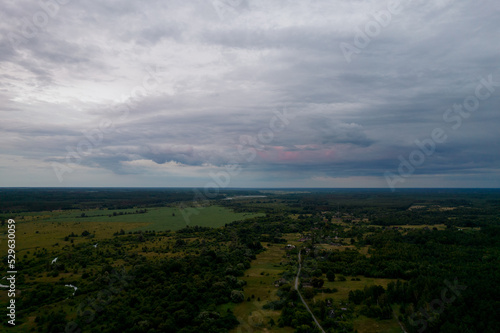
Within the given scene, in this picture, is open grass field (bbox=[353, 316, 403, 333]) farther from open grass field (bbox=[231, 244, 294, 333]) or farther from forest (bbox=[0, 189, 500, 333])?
open grass field (bbox=[231, 244, 294, 333])

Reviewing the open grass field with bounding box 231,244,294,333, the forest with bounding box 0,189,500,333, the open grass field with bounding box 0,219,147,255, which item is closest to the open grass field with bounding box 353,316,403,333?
the forest with bounding box 0,189,500,333

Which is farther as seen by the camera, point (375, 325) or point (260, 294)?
point (260, 294)

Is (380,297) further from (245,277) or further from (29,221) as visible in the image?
(29,221)

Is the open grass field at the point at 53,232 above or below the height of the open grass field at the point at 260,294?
above

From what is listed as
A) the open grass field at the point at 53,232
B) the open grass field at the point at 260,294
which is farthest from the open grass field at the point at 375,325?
the open grass field at the point at 53,232

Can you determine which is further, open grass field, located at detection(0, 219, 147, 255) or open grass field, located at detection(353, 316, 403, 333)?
open grass field, located at detection(0, 219, 147, 255)

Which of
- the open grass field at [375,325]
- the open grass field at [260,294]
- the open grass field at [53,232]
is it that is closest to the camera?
the open grass field at [375,325]

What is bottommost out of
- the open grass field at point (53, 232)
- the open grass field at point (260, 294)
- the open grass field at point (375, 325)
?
the open grass field at point (260, 294)

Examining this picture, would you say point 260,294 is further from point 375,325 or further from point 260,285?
point 375,325

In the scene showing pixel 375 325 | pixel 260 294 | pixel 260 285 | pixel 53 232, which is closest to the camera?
pixel 375 325

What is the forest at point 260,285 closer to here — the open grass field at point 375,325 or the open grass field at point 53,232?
the open grass field at point 375,325

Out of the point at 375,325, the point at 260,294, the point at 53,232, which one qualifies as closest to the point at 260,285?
the point at 260,294
